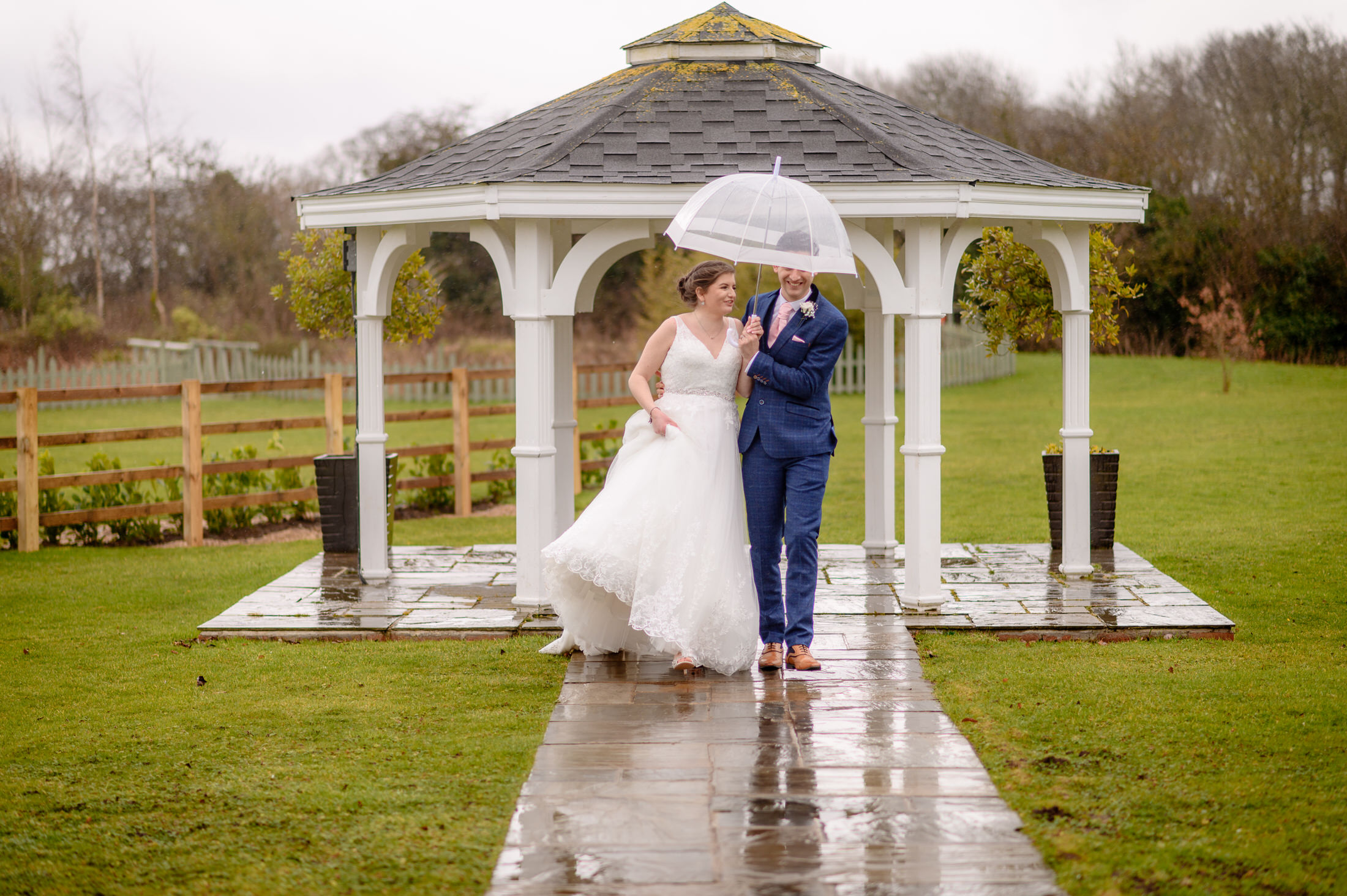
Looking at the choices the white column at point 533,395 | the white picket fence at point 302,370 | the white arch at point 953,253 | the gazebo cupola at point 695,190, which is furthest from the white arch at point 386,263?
the white picket fence at point 302,370

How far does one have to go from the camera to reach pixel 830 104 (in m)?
7.82

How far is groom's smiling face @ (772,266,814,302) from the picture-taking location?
5824 mm

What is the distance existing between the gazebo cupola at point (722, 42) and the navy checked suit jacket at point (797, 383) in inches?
120

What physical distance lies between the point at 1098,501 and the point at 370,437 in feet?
17.0

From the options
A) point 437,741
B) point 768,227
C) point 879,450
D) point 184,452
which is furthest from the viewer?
point 184,452

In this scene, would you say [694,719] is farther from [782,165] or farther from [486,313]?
[486,313]

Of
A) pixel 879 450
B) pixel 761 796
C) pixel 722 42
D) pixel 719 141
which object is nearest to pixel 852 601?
pixel 879 450

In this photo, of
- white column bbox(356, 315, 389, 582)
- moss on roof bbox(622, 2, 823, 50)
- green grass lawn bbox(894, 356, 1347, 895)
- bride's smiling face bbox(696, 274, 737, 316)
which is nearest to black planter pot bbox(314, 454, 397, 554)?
white column bbox(356, 315, 389, 582)

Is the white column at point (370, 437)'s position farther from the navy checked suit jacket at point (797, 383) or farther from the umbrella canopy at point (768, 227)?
the navy checked suit jacket at point (797, 383)

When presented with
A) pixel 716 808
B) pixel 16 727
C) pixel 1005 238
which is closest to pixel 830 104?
pixel 1005 238

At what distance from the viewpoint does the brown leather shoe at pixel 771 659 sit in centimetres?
611

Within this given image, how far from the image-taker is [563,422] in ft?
30.1

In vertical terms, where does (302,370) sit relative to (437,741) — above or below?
above

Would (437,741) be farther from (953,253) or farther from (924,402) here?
(953,253)
